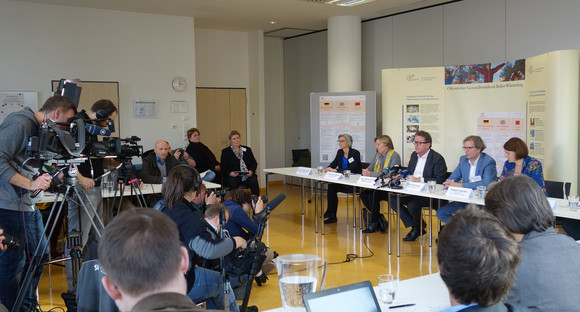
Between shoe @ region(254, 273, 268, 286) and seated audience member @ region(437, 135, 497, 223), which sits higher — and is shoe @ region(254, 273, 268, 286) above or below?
below

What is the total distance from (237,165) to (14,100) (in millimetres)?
3236

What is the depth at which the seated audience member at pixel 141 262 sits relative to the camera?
3.91 ft

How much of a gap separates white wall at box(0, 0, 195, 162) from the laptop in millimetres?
7099

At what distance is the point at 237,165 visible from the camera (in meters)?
8.20

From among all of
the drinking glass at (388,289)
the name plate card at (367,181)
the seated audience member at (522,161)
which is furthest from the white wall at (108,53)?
the drinking glass at (388,289)

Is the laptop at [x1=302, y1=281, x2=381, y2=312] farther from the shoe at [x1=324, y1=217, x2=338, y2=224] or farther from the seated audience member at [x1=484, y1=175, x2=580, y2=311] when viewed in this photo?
the shoe at [x1=324, y1=217, x2=338, y2=224]

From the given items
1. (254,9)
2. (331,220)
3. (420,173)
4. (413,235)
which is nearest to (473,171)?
(420,173)

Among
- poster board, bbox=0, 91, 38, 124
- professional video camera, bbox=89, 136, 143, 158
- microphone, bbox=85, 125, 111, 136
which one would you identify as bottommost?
professional video camera, bbox=89, 136, 143, 158

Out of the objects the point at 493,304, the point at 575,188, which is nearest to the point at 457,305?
the point at 493,304

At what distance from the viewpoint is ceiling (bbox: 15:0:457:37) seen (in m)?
7.72

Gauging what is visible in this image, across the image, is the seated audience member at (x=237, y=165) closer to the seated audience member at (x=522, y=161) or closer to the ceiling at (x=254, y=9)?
the ceiling at (x=254, y=9)

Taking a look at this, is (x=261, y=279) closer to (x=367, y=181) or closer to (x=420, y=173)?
(x=367, y=181)

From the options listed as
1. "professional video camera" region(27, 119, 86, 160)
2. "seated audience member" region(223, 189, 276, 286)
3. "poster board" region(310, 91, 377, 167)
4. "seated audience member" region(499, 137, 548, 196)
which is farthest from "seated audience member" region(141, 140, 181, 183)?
"seated audience member" region(499, 137, 548, 196)

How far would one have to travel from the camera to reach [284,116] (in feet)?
37.6
